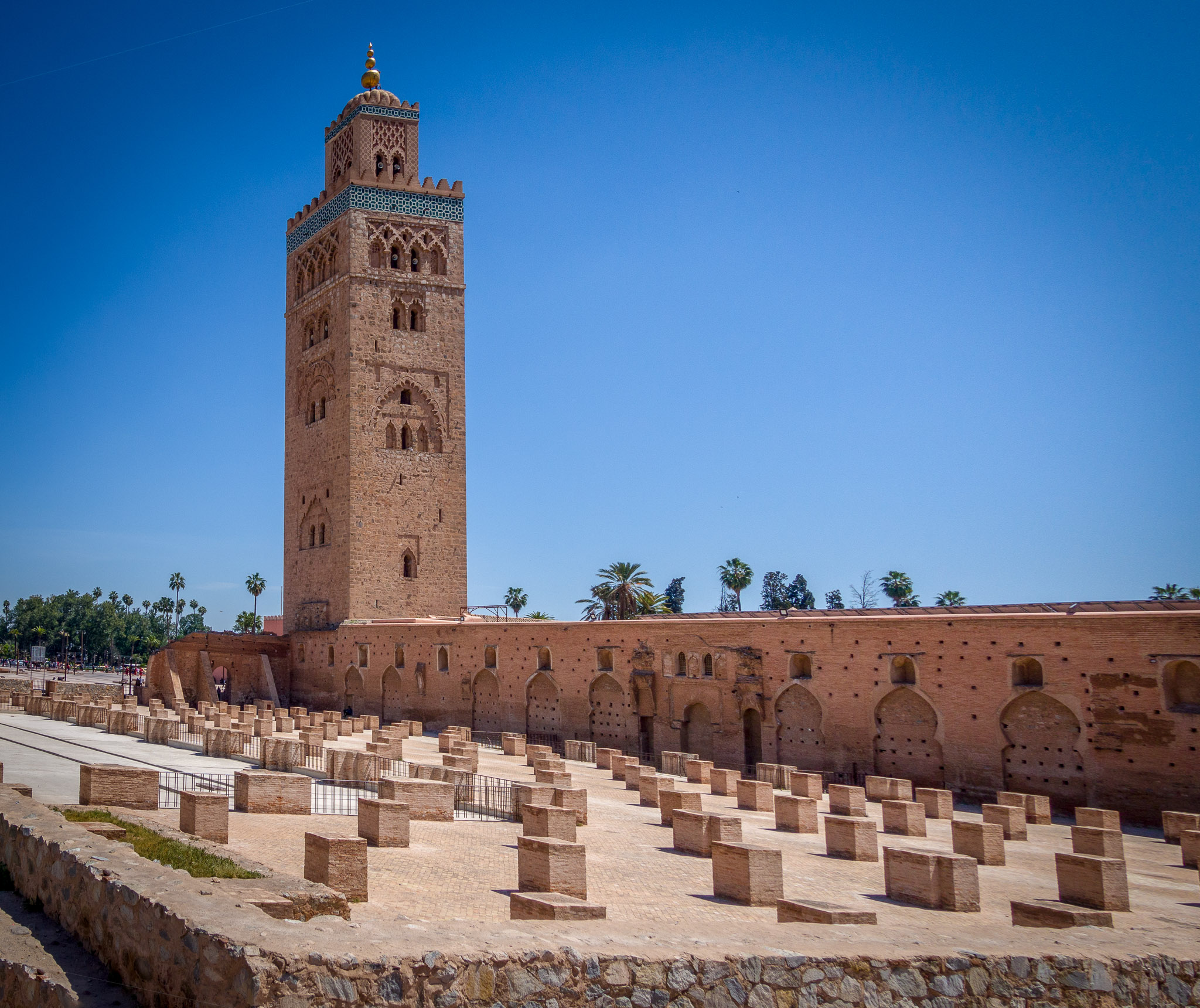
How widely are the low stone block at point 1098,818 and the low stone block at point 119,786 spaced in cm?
1200

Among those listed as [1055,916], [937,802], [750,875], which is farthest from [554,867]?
[937,802]

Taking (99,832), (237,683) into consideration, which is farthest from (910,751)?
(237,683)

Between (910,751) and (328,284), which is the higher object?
(328,284)

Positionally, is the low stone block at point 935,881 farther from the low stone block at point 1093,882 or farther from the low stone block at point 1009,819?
the low stone block at point 1009,819

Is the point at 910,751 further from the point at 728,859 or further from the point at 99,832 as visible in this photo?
the point at 99,832

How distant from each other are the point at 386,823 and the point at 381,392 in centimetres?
2636

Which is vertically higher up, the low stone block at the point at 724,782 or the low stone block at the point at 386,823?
the low stone block at the point at 386,823

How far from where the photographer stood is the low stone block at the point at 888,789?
17.4m

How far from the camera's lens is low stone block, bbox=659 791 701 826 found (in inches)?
589

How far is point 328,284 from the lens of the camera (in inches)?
1476

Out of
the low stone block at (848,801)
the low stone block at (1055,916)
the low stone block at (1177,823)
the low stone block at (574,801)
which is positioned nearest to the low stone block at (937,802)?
the low stone block at (848,801)

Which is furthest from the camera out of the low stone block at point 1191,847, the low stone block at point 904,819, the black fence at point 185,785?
the low stone block at point 904,819

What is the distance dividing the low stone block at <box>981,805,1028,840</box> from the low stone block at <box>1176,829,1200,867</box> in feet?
7.05

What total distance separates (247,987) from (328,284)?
35182mm
